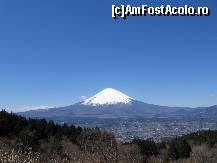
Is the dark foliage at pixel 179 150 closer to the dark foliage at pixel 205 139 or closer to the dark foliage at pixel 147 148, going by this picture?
the dark foliage at pixel 205 139

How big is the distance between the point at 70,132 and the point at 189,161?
2095 cm

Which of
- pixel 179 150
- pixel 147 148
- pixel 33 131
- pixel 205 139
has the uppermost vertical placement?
pixel 33 131

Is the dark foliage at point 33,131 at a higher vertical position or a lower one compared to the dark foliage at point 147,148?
higher

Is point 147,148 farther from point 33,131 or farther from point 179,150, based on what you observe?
point 33,131

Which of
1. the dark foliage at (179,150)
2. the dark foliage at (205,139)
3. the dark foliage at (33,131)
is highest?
the dark foliage at (33,131)

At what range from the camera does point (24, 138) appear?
2532 inches

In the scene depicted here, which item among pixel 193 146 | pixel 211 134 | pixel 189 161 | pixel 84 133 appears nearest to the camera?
pixel 189 161

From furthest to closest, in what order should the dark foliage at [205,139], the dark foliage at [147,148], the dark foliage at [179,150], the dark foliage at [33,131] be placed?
1. the dark foliage at [205,139]
2. the dark foliage at [147,148]
3. the dark foliage at [179,150]
4. the dark foliage at [33,131]

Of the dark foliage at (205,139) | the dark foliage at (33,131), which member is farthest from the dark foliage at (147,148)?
the dark foliage at (33,131)

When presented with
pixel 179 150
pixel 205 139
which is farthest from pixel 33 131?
pixel 205 139

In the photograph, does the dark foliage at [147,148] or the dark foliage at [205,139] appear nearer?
the dark foliage at [147,148]

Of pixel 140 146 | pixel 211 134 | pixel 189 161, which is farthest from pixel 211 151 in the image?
pixel 211 134

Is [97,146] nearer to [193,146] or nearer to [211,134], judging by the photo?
[193,146]

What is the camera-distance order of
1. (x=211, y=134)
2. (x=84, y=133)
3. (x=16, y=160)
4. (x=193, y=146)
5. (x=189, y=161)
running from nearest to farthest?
(x=16, y=160)
(x=189, y=161)
(x=84, y=133)
(x=193, y=146)
(x=211, y=134)
